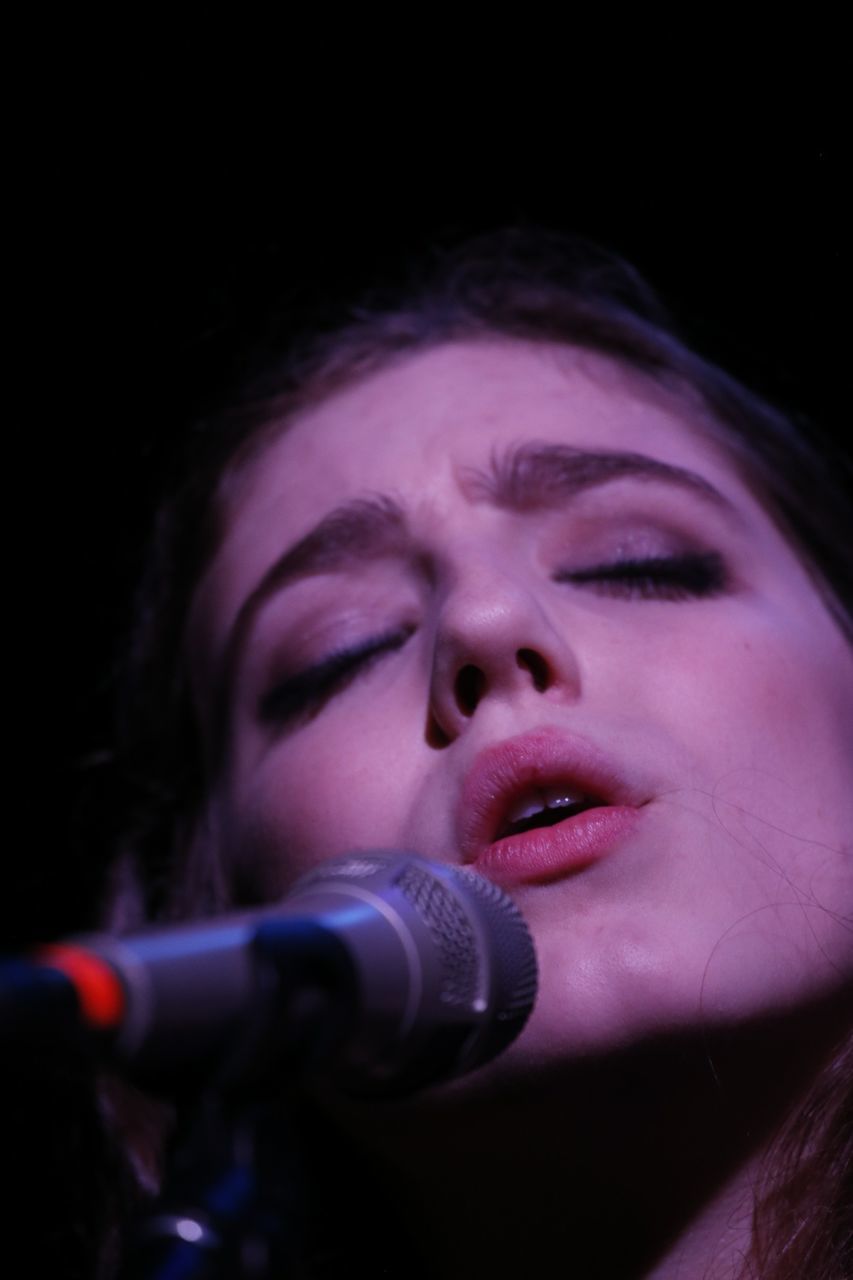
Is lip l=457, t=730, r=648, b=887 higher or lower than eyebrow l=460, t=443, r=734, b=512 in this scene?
lower

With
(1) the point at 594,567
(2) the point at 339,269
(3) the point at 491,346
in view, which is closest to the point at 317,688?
(1) the point at 594,567

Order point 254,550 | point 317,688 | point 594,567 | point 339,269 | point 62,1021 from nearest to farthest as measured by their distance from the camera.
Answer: point 62,1021 → point 594,567 → point 317,688 → point 254,550 → point 339,269

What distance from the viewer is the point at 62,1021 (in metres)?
0.49

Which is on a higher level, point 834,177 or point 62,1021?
point 834,177

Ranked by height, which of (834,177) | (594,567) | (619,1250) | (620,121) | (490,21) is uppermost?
(490,21)

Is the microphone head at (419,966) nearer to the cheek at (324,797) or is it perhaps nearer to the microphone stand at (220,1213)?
the microphone stand at (220,1213)

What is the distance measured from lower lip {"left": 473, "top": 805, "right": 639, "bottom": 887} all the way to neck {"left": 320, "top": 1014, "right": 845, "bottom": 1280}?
0.64 ft

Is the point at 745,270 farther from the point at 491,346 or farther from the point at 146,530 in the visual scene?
the point at 146,530

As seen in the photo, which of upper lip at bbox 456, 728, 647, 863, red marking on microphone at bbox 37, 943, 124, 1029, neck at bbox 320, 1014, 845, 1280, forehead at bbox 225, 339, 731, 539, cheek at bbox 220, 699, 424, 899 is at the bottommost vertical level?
neck at bbox 320, 1014, 845, 1280

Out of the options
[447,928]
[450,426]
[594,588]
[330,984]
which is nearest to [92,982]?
[330,984]

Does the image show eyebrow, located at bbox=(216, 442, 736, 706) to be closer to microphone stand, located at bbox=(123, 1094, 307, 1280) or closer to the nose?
the nose

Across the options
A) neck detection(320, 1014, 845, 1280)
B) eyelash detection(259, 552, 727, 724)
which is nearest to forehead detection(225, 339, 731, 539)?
eyelash detection(259, 552, 727, 724)

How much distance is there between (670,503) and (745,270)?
812 millimetres

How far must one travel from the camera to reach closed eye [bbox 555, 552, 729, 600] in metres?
1.47
